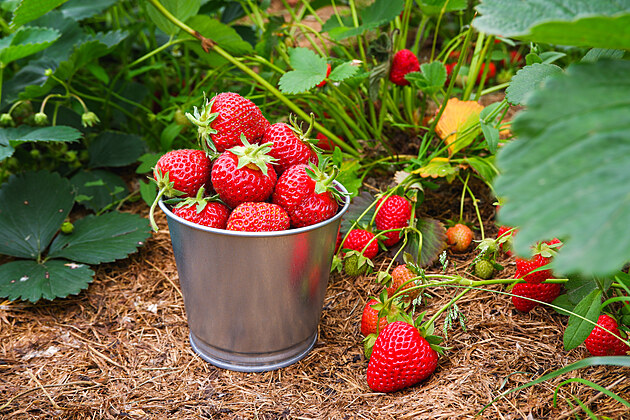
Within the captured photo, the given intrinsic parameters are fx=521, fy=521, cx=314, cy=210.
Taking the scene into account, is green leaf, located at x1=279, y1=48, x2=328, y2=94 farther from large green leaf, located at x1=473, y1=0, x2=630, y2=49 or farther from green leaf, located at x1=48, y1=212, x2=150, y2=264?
large green leaf, located at x1=473, y1=0, x2=630, y2=49

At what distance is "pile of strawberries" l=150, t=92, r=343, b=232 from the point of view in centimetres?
102

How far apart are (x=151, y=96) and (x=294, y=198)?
118 centimetres

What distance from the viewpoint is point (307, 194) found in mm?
1052

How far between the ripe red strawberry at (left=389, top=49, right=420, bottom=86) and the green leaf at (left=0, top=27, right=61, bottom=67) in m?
0.97

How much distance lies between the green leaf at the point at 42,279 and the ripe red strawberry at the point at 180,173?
476 mm

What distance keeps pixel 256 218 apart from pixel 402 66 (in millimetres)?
789

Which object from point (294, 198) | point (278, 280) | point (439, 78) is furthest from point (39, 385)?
point (439, 78)

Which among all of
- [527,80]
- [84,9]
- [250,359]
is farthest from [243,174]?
[84,9]

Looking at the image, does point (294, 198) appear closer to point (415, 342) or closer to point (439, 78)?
point (415, 342)

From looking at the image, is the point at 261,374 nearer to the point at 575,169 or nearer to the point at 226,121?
the point at 226,121

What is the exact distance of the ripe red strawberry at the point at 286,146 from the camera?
1.11 metres

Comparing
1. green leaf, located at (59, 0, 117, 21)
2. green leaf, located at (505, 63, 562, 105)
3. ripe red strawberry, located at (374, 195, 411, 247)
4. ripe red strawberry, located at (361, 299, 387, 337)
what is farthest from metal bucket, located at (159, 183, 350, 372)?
green leaf, located at (59, 0, 117, 21)

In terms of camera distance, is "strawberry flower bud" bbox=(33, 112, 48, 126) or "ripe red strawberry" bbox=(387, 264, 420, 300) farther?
"strawberry flower bud" bbox=(33, 112, 48, 126)

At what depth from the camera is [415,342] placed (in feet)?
3.31
